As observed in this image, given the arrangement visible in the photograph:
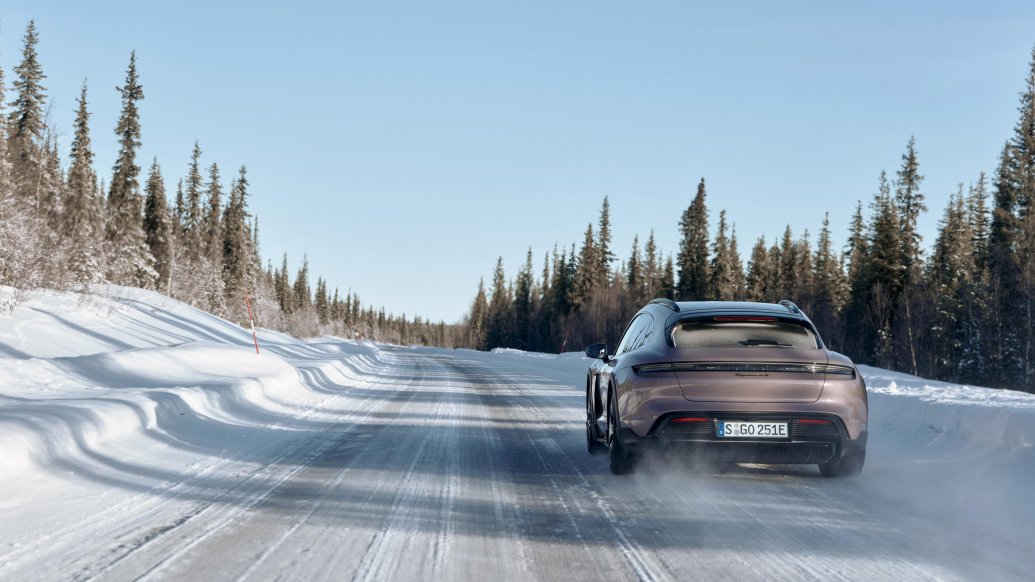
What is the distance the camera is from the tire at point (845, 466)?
691 centimetres

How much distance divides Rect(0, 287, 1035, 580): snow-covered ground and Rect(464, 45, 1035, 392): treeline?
133 feet

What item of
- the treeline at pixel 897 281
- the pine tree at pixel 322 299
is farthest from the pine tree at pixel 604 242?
the pine tree at pixel 322 299

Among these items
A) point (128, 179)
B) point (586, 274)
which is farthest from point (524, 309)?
point (128, 179)

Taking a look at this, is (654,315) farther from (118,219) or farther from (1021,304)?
(118,219)

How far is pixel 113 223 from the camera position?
55656 millimetres

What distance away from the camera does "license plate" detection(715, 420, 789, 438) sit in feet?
21.4

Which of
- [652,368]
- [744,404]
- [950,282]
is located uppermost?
[950,282]

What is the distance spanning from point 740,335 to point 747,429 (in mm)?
1046

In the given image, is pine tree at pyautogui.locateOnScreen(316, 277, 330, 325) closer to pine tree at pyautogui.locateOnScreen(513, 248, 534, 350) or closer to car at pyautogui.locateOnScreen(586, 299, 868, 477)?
pine tree at pyautogui.locateOnScreen(513, 248, 534, 350)

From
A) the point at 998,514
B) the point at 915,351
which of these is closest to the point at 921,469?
the point at 998,514

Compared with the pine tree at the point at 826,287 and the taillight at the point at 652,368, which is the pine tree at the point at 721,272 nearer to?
the pine tree at the point at 826,287

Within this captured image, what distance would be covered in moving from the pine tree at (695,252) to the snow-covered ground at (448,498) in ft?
213

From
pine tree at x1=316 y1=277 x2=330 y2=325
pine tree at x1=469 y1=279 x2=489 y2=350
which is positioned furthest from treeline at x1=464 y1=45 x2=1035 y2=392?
pine tree at x1=316 y1=277 x2=330 y2=325

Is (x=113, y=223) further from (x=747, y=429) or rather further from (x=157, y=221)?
(x=747, y=429)
